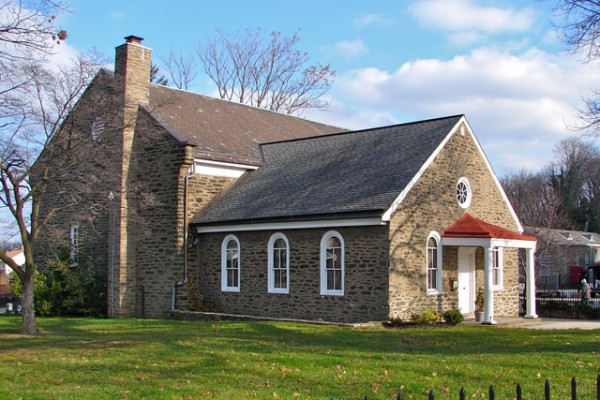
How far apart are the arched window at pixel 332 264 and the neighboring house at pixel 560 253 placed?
22879mm

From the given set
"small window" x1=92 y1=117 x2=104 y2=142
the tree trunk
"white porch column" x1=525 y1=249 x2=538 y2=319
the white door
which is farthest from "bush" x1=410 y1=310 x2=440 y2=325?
the tree trunk

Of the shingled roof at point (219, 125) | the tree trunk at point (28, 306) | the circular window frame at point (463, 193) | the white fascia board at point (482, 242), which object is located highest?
the shingled roof at point (219, 125)

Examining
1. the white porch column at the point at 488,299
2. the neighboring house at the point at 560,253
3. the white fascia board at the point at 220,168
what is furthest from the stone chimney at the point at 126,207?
the neighboring house at the point at 560,253

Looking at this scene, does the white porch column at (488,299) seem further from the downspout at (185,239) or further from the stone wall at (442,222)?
the downspout at (185,239)

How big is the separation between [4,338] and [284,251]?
8.89m

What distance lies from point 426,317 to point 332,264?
3170 millimetres

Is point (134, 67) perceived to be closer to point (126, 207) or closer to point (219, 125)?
point (219, 125)

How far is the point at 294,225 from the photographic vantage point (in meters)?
20.8

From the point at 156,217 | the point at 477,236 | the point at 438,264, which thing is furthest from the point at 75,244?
the point at 477,236

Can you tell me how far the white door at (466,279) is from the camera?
2206 centimetres

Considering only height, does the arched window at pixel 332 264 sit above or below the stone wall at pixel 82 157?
below

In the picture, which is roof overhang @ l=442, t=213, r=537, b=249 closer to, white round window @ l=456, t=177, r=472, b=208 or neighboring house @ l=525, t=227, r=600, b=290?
white round window @ l=456, t=177, r=472, b=208

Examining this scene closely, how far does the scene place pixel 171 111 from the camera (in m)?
26.5

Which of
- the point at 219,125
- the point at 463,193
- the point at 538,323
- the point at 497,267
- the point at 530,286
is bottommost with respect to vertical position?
the point at 538,323
